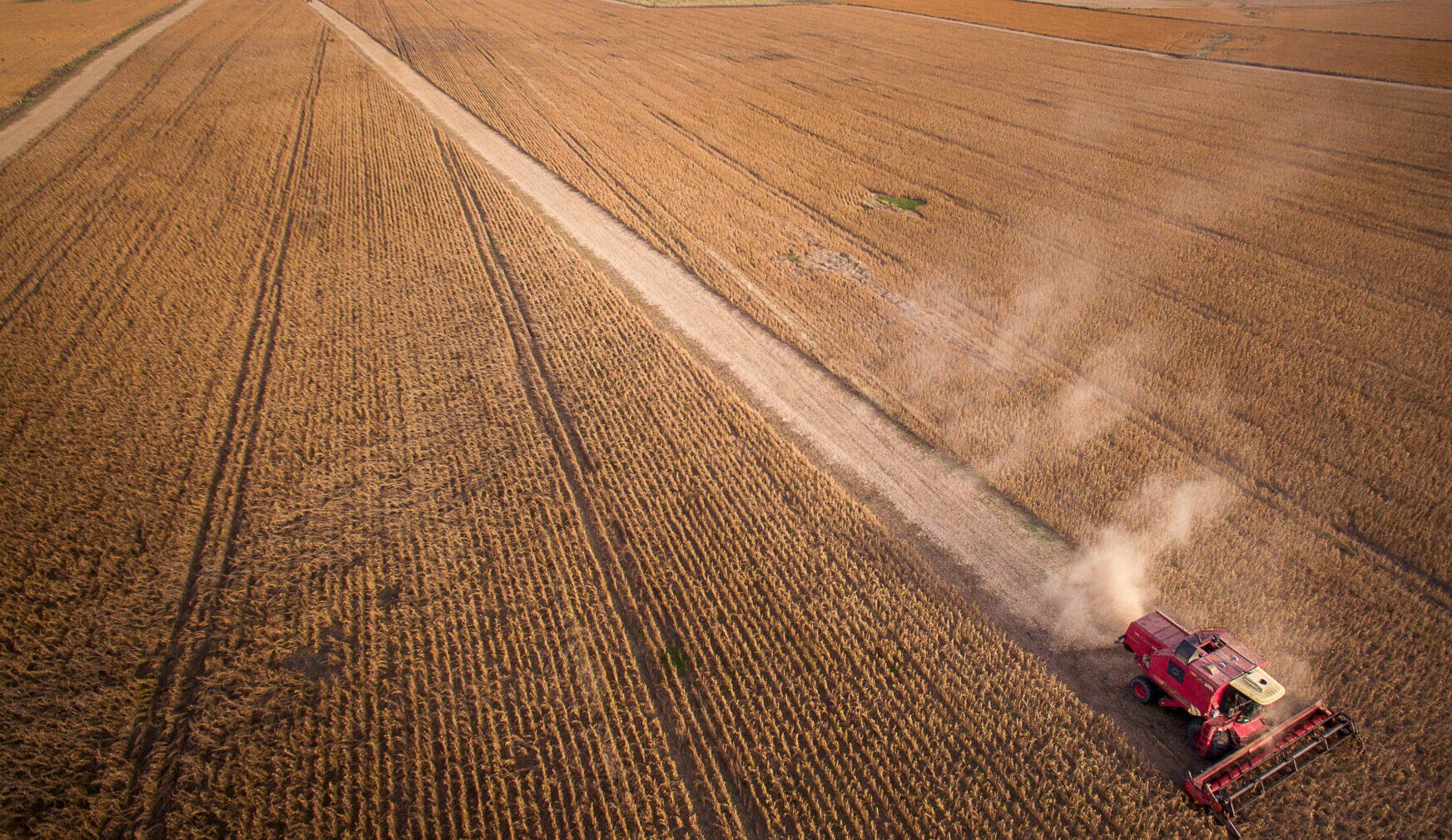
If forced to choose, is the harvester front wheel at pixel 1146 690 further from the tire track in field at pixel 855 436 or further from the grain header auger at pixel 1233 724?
the tire track in field at pixel 855 436

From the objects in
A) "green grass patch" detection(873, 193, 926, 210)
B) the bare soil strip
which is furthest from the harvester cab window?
"green grass patch" detection(873, 193, 926, 210)

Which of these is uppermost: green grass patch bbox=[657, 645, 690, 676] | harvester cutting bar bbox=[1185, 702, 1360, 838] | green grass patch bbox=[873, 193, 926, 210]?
green grass patch bbox=[873, 193, 926, 210]

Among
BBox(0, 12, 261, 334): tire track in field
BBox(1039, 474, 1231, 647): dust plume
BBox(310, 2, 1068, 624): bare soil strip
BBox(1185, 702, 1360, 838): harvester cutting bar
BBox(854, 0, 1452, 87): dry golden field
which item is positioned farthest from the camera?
BBox(854, 0, 1452, 87): dry golden field

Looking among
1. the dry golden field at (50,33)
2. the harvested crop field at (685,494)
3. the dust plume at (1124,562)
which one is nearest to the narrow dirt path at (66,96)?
the dry golden field at (50,33)

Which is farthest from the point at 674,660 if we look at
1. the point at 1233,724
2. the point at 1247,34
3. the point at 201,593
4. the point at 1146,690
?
the point at 1247,34

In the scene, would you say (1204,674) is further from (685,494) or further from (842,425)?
(685,494)

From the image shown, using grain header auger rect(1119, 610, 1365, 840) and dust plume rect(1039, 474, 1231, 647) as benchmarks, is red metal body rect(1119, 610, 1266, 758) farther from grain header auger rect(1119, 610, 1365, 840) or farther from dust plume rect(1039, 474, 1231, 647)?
dust plume rect(1039, 474, 1231, 647)

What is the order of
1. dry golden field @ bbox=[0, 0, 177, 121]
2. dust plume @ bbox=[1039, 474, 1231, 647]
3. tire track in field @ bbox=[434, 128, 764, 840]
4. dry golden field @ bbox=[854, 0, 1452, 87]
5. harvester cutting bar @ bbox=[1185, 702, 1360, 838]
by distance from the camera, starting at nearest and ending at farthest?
1. harvester cutting bar @ bbox=[1185, 702, 1360, 838]
2. tire track in field @ bbox=[434, 128, 764, 840]
3. dust plume @ bbox=[1039, 474, 1231, 647]
4. dry golden field @ bbox=[0, 0, 177, 121]
5. dry golden field @ bbox=[854, 0, 1452, 87]

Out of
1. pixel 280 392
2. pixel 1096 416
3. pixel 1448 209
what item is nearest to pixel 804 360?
pixel 1096 416
